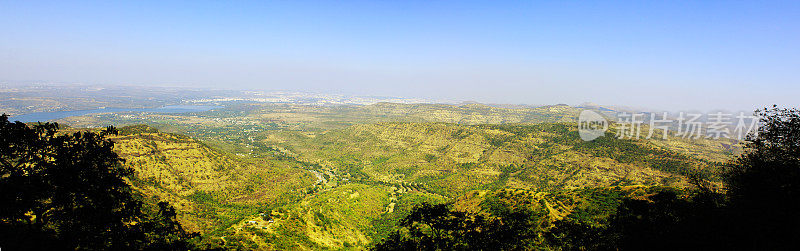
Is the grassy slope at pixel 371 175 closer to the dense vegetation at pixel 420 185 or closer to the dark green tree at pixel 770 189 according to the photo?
the dense vegetation at pixel 420 185

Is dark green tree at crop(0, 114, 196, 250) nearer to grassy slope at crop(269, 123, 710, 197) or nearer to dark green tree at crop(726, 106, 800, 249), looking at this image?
dark green tree at crop(726, 106, 800, 249)

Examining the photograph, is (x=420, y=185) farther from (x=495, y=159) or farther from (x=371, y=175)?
(x=495, y=159)

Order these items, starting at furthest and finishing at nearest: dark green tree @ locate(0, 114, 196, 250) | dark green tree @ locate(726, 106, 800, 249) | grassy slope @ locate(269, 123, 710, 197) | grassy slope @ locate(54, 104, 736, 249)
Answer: grassy slope @ locate(269, 123, 710, 197) → grassy slope @ locate(54, 104, 736, 249) → dark green tree @ locate(726, 106, 800, 249) → dark green tree @ locate(0, 114, 196, 250)

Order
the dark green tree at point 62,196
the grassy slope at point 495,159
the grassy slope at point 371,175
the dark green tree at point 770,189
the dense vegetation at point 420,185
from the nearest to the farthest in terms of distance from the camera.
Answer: the dark green tree at point 62,196
the dark green tree at point 770,189
the dense vegetation at point 420,185
the grassy slope at point 371,175
the grassy slope at point 495,159

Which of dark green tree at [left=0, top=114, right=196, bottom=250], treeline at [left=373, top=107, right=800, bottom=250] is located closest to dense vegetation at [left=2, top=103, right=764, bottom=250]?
treeline at [left=373, top=107, right=800, bottom=250]

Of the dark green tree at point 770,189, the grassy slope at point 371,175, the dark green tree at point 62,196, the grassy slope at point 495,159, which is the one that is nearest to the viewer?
the dark green tree at point 62,196

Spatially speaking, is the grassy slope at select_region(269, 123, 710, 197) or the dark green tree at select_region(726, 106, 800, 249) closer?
the dark green tree at select_region(726, 106, 800, 249)

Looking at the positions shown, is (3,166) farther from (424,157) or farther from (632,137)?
(632,137)

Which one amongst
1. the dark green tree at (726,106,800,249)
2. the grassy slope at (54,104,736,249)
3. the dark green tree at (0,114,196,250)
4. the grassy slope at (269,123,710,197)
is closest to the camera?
the dark green tree at (0,114,196,250)

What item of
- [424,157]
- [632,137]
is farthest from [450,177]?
[632,137]

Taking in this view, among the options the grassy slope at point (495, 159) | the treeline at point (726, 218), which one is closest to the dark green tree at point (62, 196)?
the treeline at point (726, 218)

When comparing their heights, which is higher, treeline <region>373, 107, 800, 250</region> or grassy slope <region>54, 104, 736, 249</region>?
treeline <region>373, 107, 800, 250</region>
